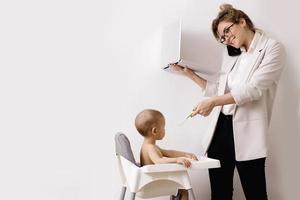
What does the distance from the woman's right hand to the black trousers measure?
0.26 m

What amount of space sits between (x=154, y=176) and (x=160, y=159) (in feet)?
0.31

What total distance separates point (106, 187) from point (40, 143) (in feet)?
1.19

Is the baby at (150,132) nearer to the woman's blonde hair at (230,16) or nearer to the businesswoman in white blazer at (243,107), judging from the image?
the businesswoman in white blazer at (243,107)

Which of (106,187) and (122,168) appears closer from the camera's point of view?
(122,168)

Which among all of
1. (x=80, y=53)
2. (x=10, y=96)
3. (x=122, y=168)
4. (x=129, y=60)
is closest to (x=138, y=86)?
(x=129, y=60)

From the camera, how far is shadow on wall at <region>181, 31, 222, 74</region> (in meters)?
1.86

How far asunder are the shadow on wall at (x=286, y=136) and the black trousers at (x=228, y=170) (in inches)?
15.0

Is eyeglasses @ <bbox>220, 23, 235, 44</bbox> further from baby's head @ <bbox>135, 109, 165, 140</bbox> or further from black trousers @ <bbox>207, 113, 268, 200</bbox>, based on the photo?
baby's head @ <bbox>135, 109, 165, 140</bbox>

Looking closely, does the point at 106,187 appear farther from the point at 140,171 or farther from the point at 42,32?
the point at 42,32

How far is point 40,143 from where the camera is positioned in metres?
1.70

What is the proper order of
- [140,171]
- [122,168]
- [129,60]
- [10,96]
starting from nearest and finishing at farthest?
[140,171] → [122,168] → [10,96] → [129,60]

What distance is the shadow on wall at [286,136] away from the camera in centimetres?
198

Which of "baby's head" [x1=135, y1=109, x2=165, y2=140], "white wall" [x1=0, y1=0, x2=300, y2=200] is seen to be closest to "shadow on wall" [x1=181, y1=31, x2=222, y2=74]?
"white wall" [x1=0, y1=0, x2=300, y2=200]

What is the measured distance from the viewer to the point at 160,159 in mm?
1441
